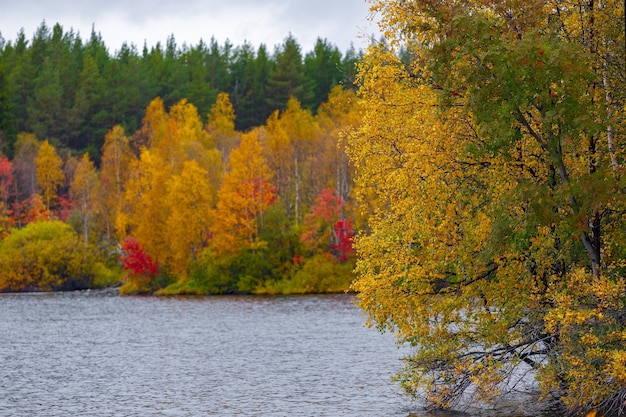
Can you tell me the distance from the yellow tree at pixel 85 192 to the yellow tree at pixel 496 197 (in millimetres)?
75127

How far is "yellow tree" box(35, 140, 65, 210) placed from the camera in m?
105

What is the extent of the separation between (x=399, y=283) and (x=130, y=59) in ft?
379

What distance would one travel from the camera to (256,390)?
27484 mm

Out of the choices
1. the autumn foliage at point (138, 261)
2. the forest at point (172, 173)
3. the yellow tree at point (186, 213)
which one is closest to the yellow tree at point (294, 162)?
the forest at point (172, 173)

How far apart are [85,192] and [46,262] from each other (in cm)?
1588

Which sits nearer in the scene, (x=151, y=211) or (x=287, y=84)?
(x=151, y=211)

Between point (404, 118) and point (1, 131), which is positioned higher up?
point (1, 131)

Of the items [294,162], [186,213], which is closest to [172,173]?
[186,213]

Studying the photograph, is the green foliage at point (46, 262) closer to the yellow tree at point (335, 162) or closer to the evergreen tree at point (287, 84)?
the yellow tree at point (335, 162)

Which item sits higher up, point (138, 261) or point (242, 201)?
point (242, 201)

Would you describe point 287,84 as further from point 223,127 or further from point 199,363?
point 199,363

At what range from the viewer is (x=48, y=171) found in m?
105

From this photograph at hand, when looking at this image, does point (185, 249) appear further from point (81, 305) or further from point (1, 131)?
point (1, 131)

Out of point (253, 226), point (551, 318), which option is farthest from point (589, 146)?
point (253, 226)
